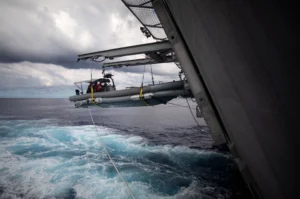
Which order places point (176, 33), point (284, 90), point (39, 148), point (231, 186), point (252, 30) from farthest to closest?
point (39, 148) → point (231, 186) → point (176, 33) → point (252, 30) → point (284, 90)

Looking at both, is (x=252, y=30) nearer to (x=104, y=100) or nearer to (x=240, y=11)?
(x=240, y=11)

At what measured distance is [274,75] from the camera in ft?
4.52

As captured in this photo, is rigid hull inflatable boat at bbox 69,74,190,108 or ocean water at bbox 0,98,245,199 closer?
ocean water at bbox 0,98,245,199

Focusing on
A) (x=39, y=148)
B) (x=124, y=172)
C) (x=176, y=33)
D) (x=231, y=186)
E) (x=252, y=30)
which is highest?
(x=176, y=33)

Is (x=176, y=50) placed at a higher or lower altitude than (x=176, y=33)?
lower

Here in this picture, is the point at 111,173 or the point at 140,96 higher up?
the point at 140,96

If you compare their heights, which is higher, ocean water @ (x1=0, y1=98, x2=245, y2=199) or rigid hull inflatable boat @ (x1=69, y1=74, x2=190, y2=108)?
rigid hull inflatable boat @ (x1=69, y1=74, x2=190, y2=108)

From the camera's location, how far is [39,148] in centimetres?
1234

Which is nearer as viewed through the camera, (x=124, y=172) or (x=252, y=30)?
(x=252, y=30)

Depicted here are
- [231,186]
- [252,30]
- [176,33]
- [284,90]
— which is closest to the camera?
[284,90]

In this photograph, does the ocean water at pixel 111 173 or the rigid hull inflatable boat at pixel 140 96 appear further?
the rigid hull inflatable boat at pixel 140 96

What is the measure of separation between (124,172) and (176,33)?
815 cm

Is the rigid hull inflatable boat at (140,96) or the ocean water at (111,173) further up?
the rigid hull inflatable boat at (140,96)

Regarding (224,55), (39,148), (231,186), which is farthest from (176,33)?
(39,148)
